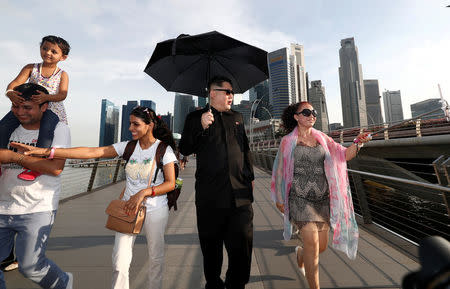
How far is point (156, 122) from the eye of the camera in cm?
235

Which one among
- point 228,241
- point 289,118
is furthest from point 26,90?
point 289,118

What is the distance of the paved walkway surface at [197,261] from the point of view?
8.48 ft

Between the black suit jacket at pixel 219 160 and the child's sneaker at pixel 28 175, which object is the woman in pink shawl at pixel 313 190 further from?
the child's sneaker at pixel 28 175

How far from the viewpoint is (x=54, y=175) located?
1820 mm

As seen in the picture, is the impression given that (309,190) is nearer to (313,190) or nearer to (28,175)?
(313,190)

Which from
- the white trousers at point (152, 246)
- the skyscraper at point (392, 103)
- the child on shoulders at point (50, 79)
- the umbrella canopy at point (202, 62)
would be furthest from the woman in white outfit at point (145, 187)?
the skyscraper at point (392, 103)

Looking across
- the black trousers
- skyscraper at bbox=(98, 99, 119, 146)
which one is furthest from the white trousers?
skyscraper at bbox=(98, 99, 119, 146)

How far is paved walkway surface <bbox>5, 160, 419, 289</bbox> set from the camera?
2.59 m

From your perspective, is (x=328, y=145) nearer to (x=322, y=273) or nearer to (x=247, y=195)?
(x=247, y=195)

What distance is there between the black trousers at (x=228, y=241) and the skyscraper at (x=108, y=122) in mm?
125028

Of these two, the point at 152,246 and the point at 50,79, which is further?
the point at 50,79

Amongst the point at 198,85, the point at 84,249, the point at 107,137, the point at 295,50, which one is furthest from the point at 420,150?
the point at 295,50

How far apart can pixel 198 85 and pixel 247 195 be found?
151cm

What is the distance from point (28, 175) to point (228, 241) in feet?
5.45
